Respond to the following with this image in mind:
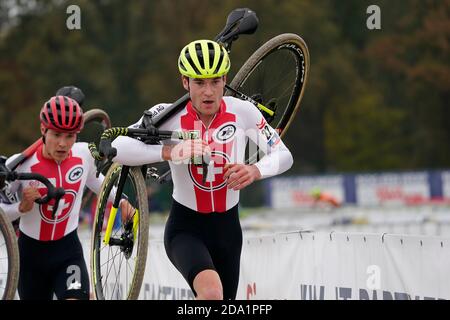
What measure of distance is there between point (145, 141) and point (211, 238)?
89 cm

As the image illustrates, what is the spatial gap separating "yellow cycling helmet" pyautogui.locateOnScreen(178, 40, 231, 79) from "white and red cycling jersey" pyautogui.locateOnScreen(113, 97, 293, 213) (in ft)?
1.31

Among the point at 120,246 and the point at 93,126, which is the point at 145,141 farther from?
the point at 93,126

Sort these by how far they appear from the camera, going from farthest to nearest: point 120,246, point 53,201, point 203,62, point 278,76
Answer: point 278,76, point 53,201, point 120,246, point 203,62

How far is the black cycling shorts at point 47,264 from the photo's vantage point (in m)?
9.60

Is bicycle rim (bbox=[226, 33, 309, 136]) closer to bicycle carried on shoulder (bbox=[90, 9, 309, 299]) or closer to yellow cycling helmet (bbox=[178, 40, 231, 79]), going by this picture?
bicycle carried on shoulder (bbox=[90, 9, 309, 299])

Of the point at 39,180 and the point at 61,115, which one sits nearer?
the point at 61,115

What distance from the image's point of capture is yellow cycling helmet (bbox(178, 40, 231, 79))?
8062 millimetres

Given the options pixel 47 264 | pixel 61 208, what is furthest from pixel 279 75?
pixel 47 264

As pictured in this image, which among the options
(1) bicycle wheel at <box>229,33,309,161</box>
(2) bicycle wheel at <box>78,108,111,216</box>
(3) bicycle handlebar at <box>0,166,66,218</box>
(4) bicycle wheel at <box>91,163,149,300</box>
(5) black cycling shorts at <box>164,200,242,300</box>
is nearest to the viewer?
(5) black cycling shorts at <box>164,200,242,300</box>

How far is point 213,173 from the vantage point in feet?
27.5

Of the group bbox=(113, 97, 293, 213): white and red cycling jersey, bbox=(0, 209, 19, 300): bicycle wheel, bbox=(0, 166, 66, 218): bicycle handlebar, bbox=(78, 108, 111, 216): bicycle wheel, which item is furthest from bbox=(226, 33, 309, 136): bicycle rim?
bbox=(0, 209, 19, 300): bicycle wheel

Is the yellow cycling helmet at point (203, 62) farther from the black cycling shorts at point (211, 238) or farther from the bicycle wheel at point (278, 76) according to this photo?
the bicycle wheel at point (278, 76)

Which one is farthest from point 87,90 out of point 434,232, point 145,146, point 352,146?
point 145,146
